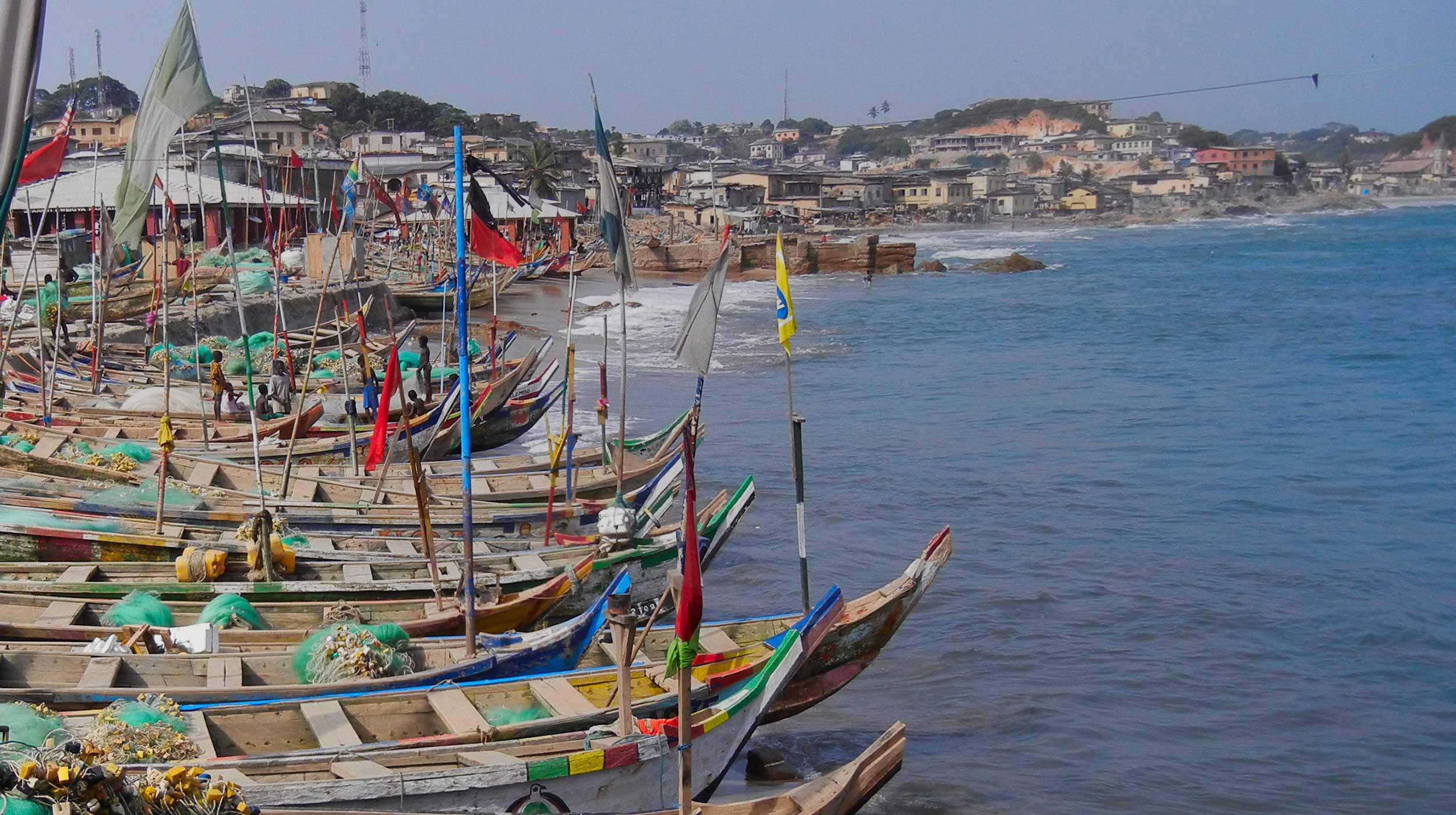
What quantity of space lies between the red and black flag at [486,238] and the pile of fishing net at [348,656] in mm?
3568

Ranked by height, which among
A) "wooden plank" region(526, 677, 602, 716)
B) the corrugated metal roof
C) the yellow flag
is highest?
the corrugated metal roof

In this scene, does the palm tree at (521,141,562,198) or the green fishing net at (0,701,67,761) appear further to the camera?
the palm tree at (521,141,562,198)

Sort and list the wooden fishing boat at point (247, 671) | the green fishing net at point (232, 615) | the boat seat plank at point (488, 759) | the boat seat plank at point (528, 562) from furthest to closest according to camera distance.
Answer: the boat seat plank at point (528, 562) → the green fishing net at point (232, 615) → the wooden fishing boat at point (247, 671) → the boat seat plank at point (488, 759)

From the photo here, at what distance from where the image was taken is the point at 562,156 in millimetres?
78250

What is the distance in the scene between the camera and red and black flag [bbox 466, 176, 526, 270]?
10328 mm

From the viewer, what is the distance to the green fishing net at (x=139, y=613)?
28.8ft

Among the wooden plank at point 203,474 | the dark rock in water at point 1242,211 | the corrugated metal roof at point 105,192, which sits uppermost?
the dark rock in water at point 1242,211

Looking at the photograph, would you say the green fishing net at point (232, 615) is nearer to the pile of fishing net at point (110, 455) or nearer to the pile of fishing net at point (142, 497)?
the pile of fishing net at point (142, 497)

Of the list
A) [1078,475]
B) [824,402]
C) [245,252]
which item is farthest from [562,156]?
[1078,475]

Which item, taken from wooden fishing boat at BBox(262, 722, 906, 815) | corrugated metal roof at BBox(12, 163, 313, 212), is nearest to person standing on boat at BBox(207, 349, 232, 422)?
corrugated metal roof at BBox(12, 163, 313, 212)

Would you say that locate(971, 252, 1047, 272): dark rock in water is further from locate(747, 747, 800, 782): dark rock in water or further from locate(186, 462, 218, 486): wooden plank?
locate(747, 747, 800, 782): dark rock in water

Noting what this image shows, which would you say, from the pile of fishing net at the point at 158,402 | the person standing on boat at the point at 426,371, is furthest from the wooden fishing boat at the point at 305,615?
the person standing on boat at the point at 426,371

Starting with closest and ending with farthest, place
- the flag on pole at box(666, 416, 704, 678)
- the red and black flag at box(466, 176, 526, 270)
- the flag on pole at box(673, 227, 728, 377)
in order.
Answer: the flag on pole at box(666, 416, 704, 678), the flag on pole at box(673, 227, 728, 377), the red and black flag at box(466, 176, 526, 270)

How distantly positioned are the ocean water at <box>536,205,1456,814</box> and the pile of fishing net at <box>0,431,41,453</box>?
7.45 m
